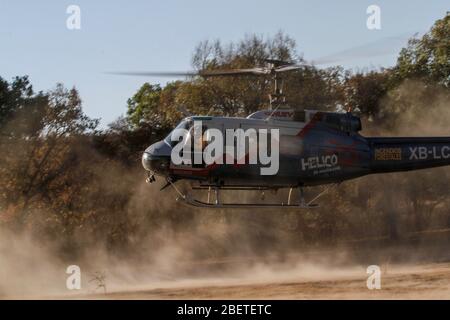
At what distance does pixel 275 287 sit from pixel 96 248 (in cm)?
1315

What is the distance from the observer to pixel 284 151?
2172 centimetres

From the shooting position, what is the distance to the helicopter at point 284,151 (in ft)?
69.9

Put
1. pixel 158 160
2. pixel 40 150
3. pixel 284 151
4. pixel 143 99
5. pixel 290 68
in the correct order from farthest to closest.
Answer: pixel 143 99 → pixel 40 150 → pixel 284 151 → pixel 158 160 → pixel 290 68

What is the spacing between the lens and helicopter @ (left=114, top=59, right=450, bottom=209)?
69.9 ft

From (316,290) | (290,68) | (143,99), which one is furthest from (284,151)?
(143,99)

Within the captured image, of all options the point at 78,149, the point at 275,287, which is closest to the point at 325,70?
the point at 78,149

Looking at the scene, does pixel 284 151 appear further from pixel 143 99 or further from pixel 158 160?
pixel 143 99

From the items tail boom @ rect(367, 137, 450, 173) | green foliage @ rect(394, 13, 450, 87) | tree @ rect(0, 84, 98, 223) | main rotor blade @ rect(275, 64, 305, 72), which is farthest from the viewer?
green foliage @ rect(394, 13, 450, 87)

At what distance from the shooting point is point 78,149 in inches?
1391

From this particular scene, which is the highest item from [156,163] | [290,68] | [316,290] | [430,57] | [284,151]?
[430,57]

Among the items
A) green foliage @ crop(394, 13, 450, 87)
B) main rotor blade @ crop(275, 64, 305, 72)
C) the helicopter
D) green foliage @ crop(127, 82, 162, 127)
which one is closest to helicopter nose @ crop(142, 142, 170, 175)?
the helicopter

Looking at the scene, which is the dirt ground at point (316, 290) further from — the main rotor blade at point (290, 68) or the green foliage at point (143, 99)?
the green foliage at point (143, 99)

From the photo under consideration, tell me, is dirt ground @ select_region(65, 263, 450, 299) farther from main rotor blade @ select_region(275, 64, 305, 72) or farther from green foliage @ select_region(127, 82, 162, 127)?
green foliage @ select_region(127, 82, 162, 127)

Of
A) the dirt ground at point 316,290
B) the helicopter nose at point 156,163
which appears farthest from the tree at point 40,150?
the helicopter nose at point 156,163
